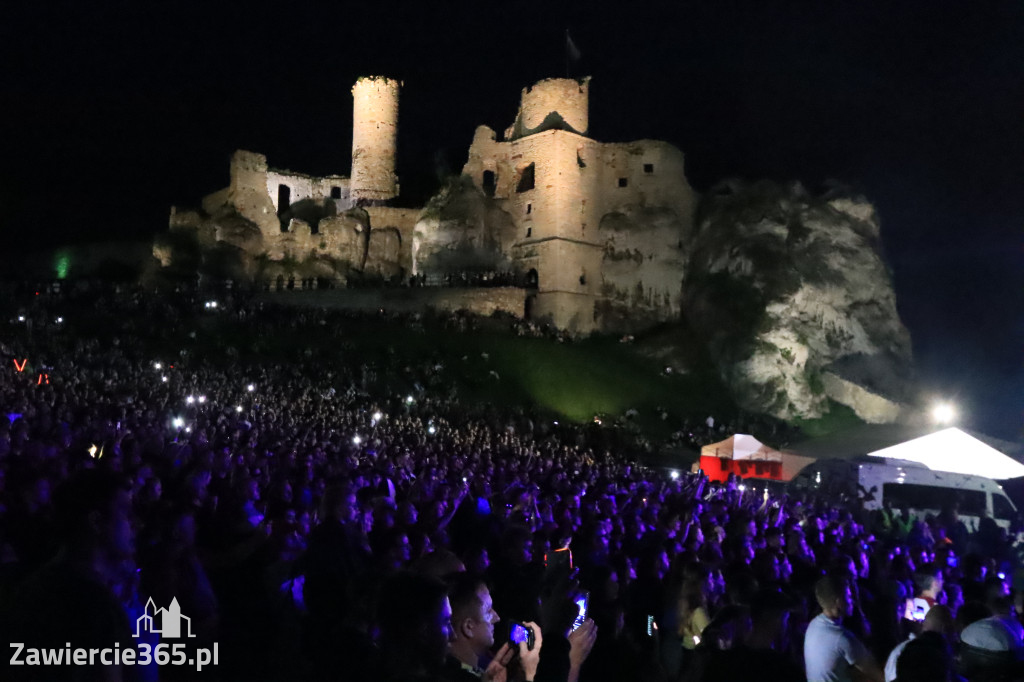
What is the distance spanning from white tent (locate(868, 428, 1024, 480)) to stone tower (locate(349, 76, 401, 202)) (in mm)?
39308

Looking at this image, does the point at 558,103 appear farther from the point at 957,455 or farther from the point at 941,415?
the point at 957,455

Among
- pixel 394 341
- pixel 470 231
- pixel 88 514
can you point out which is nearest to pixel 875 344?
pixel 470 231

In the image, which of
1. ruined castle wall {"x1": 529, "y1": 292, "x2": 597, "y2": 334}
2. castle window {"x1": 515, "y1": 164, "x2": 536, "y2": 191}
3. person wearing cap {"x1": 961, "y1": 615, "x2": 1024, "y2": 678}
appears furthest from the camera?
castle window {"x1": 515, "y1": 164, "x2": 536, "y2": 191}

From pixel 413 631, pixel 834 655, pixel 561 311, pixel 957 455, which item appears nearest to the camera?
pixel 413 631

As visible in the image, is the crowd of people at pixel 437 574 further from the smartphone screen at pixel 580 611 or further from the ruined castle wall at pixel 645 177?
the ruined castle wall at pixel 645 177

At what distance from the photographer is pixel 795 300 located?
41312mm

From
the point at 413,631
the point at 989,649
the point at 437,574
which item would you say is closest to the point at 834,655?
the point at 989,649

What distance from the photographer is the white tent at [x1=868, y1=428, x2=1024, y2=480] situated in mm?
16750

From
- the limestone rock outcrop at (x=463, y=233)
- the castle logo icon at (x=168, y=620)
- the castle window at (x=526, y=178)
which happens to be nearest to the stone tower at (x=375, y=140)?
the limestone rock outcrop at (x=463, y=233)

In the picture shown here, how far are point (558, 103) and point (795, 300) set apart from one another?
16.4 meters

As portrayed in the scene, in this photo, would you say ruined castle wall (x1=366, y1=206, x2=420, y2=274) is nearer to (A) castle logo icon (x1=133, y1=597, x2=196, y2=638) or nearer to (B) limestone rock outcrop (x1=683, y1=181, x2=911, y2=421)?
(B) limestone rock outcrop (x1=683, y1=181, x2=911, y2=421)

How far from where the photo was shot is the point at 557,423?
31.4 meters

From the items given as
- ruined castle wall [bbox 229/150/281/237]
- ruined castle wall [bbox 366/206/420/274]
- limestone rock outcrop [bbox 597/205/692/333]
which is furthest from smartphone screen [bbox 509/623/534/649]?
ruined castle wall [bbox 229/150/281/237]

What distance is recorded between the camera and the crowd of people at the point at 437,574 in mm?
3021
